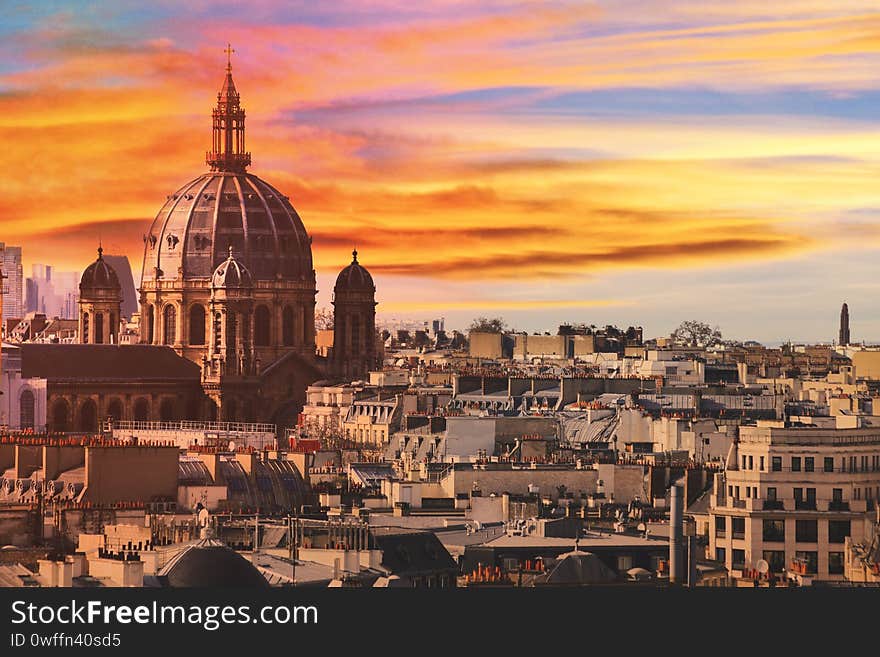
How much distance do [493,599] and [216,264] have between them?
14192cm

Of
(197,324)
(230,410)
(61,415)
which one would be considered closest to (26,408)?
(61,415)

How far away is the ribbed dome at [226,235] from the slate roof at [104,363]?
7.39m

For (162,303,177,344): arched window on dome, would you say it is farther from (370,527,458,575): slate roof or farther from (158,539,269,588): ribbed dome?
(158,539,269,588): ribbed dome

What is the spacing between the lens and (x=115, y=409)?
18375cm

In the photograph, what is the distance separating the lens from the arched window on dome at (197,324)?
194875 mm

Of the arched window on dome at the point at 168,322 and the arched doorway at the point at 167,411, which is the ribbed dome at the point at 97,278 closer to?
the arched window on dome at the point at 168,322

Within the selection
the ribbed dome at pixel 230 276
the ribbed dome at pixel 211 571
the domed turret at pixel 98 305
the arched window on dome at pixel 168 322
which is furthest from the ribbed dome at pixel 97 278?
the ribbed dome at pixel 211 571

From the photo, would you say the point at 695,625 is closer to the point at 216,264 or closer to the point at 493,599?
the point at 493,599

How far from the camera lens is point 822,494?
256ft

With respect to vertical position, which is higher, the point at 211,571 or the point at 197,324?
the point at 197,324

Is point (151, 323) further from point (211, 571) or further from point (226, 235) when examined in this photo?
point (211, 571)

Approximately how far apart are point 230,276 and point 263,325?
11723 millimetres

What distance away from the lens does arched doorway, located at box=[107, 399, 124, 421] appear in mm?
183125

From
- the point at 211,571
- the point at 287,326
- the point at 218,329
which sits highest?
the point at 287,326
